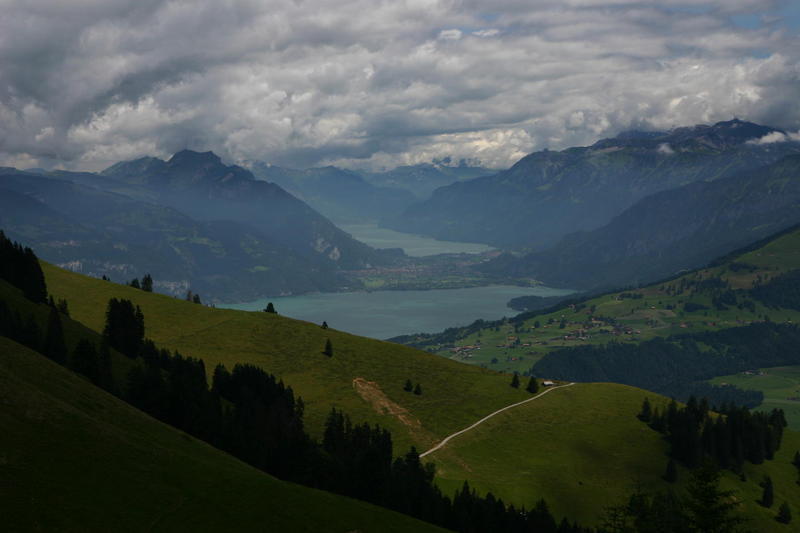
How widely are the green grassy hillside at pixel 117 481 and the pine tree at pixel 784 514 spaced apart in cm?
9788

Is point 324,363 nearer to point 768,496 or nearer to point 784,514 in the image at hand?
point 768,496

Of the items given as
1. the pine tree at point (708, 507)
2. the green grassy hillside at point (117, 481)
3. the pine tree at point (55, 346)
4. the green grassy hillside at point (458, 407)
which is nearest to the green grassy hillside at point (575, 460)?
the green grassy hillside at point (458, 407)

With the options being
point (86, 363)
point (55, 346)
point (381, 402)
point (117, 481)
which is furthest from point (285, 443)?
point (381, 402)

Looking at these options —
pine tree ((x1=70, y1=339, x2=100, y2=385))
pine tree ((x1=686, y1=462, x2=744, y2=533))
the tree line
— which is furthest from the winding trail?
pine tree ((x1=686, y1=462, x2=744, y2=533))

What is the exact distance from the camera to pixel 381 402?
144 metres

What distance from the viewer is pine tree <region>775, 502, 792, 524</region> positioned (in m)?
Result: 124

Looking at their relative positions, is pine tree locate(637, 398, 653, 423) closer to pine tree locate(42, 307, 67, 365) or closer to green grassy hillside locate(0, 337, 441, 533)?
green grassy hillside locate(0, 337, 441, 533)

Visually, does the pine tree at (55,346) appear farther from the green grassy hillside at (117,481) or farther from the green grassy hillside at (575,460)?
the green grassy hillside at (575,460)

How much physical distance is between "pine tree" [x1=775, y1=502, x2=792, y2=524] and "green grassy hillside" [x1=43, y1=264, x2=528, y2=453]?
5715 cm

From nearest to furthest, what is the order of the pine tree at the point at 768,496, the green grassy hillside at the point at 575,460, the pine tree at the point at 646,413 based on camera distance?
the green grassy hillside at the point at 575,460 → the pine tree at the point at 768,496 → the pine tree at the point at 646,413

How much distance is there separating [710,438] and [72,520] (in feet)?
450

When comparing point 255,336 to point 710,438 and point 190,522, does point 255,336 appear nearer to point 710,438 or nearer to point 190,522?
point 710,438

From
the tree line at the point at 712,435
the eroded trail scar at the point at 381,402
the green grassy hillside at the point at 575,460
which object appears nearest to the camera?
the green grassy hillside at the point at 575,460

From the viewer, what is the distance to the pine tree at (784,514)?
123938 millimetres
